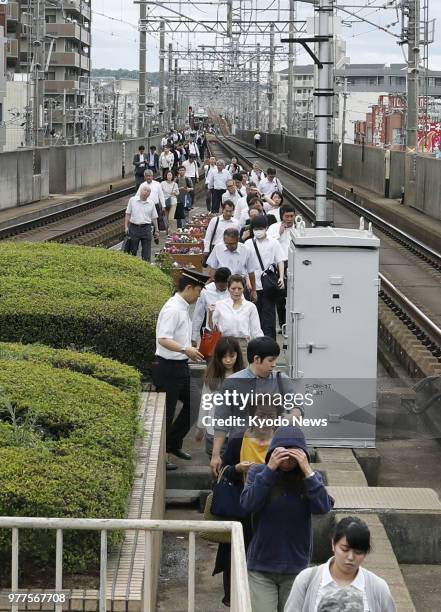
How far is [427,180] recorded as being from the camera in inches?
1575

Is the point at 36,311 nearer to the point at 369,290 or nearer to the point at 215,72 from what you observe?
the point at 369,290

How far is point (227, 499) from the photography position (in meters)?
7.35

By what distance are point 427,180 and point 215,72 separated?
6543 cm

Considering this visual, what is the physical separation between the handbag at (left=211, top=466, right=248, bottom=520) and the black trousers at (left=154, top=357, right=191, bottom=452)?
3.62m

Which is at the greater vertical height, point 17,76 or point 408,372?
point 17,76

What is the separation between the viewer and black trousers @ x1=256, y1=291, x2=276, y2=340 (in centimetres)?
1516

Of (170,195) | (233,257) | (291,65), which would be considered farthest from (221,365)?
(291,65)

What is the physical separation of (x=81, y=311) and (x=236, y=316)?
6.54 feet

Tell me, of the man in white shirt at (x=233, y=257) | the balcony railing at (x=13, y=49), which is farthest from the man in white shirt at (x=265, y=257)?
the balcony railing at (x=13, y=49)

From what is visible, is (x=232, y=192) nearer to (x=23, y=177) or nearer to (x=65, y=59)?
(x=23, y=177)

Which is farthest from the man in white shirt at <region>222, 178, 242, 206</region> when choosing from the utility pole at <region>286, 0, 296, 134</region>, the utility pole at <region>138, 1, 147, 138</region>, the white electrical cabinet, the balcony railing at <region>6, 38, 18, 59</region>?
the balcony railing at <region>6, 38, 18, 59</region>

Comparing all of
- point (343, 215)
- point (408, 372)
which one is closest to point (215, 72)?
point (343, 215)

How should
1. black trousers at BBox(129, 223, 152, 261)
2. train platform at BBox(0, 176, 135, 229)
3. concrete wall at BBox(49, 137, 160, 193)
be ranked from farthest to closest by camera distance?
concrete wall at BBox(49, 137, 160, 193), train platform at BBox(0, 176, 135, 229), black trousers at BBox(129, 223, 152, 261)

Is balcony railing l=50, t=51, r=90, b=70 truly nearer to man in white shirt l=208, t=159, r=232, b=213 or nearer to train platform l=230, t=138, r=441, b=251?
train platform l=230, t=138, r=441, b=251
